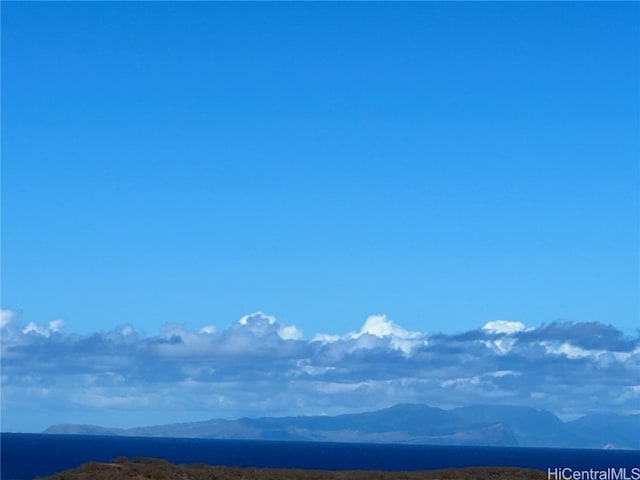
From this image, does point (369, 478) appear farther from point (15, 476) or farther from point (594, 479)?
point (15, 476)

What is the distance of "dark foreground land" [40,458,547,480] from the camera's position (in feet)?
264

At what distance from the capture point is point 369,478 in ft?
284

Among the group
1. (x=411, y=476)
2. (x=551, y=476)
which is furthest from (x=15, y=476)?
(x=551, y=476)

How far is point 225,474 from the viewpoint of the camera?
8625 cm

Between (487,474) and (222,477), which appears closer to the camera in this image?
(222,477)

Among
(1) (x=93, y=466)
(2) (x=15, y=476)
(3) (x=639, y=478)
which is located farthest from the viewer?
(2) (x=15, y=476)

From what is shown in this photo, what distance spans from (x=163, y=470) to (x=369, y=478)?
56.0 ft

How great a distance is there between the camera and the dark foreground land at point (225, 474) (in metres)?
80.4

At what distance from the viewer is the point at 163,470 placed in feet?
273

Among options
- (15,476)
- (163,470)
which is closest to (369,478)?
(163,470)

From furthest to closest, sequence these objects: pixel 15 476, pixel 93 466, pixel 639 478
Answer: pixel 15 476
pixel 639 478
pixel 93 466

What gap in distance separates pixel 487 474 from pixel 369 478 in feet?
36.9

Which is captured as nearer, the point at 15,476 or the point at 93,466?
the point at 93,466

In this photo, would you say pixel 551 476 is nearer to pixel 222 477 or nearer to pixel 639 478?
pixel 639 478
